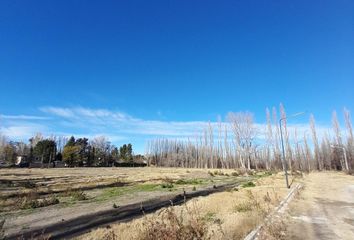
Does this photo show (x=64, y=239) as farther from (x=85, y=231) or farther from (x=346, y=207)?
(x=346, y=207)

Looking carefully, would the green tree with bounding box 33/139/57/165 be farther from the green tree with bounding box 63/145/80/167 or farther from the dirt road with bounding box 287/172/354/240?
the dirt road with bounding box 287/172/354/240

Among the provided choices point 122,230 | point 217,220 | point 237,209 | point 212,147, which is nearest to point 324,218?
point 237,209

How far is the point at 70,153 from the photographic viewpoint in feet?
290

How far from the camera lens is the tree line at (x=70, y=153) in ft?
294

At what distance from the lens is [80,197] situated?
17.9 metres

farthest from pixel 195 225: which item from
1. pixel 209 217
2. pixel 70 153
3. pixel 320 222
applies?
pixel 70 153

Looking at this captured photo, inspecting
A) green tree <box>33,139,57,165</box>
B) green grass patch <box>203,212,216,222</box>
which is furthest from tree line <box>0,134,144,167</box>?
green grass patch <box>203,212,216,222</box>

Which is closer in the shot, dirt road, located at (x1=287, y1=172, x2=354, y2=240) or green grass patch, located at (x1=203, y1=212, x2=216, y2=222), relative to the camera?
dirt road, located at (x1=287, y1=172, x2=354, y2=240)

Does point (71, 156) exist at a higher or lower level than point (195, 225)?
higher

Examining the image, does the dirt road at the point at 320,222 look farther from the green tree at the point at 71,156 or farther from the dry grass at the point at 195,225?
the green tree at the point at 71,156

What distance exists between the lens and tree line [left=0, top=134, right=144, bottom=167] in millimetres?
89750

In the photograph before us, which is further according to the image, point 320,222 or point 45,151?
point 45,151

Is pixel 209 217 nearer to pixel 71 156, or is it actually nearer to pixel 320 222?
pixel 320 222

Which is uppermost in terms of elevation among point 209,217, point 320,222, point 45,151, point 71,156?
point 45,151
